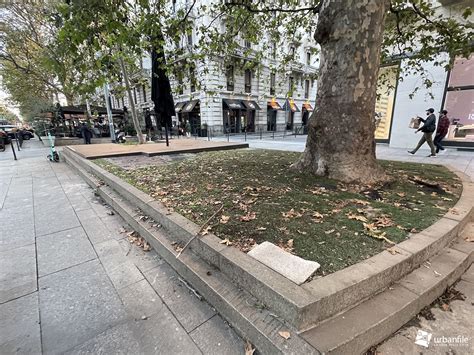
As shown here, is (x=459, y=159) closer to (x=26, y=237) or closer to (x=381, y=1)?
(x=381, y=1)

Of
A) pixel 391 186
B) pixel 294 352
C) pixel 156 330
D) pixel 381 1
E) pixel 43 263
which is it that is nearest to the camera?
pixel 294 352

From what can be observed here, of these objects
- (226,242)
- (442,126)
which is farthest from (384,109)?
(226,242)

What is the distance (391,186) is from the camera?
161 inches

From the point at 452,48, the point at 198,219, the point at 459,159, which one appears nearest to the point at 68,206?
the point at 198,219

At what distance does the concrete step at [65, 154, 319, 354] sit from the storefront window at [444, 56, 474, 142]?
1265cm

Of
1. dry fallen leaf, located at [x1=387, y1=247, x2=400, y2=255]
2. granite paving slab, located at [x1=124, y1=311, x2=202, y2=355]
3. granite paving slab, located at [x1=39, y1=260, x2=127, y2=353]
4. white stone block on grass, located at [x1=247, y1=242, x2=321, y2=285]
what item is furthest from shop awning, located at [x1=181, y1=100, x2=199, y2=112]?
dry fallen leaf, located at [x1=387, y1=247, x2=400, y2=255]

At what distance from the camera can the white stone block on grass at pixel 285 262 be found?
1803 mm

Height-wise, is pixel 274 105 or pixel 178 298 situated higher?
pixel 274 105

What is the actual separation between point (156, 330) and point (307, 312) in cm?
124

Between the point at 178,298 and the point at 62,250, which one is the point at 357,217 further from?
the point at 62,250

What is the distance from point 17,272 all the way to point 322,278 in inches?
130

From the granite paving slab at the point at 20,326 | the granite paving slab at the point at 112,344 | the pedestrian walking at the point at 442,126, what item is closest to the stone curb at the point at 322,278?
the granite paving slab at the point at 112,344

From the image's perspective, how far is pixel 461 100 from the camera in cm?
977

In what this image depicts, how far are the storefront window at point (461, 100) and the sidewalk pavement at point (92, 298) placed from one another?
13031mm
